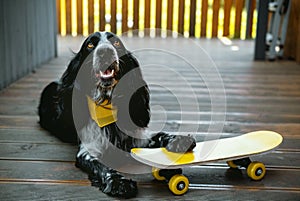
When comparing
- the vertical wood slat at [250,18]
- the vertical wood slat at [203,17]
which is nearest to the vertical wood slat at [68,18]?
the vertical wood slat at [203,17]

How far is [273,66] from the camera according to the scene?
4816 mm

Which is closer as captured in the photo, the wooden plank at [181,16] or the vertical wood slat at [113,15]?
the wooden plank at [181,16]

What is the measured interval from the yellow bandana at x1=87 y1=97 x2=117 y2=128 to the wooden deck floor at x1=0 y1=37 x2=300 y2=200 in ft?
0.75

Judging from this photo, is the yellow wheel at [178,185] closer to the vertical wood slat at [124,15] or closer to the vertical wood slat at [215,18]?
the vertical wood slat at [215,18]

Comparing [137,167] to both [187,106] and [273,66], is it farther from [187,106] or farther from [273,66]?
[273,66]

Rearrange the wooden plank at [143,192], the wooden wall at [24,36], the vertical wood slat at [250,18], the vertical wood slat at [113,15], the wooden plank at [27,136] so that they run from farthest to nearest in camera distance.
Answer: the vertical wood slat at [113,15] → the vertical wood slat at [250,18] → the wooden wall at [24,36] → the wooden plank at [27,136] → the wooden plank at [143,192]

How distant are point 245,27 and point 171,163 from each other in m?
6.34

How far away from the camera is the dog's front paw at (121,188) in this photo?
1.64 metres

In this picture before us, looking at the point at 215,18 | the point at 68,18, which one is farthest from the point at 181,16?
the point at 68,18

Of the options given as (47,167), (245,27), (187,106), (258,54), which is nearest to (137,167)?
(47,167)

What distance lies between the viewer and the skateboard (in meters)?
1.67

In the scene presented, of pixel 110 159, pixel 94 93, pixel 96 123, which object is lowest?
pixel 110 159

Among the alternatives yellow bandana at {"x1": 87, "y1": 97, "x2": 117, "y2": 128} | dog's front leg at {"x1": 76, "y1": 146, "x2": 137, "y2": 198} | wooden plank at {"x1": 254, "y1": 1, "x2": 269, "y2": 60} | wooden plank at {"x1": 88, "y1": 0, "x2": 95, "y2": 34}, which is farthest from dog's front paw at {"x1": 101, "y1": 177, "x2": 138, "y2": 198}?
wooden plank at {"x1": 88, "y1": 0, "x2": 95, "y2": 34}

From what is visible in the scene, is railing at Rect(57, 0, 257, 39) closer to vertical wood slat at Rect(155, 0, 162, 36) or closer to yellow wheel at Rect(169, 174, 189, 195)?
vertical wood slat at Rect(155, 0, 162, 36)
